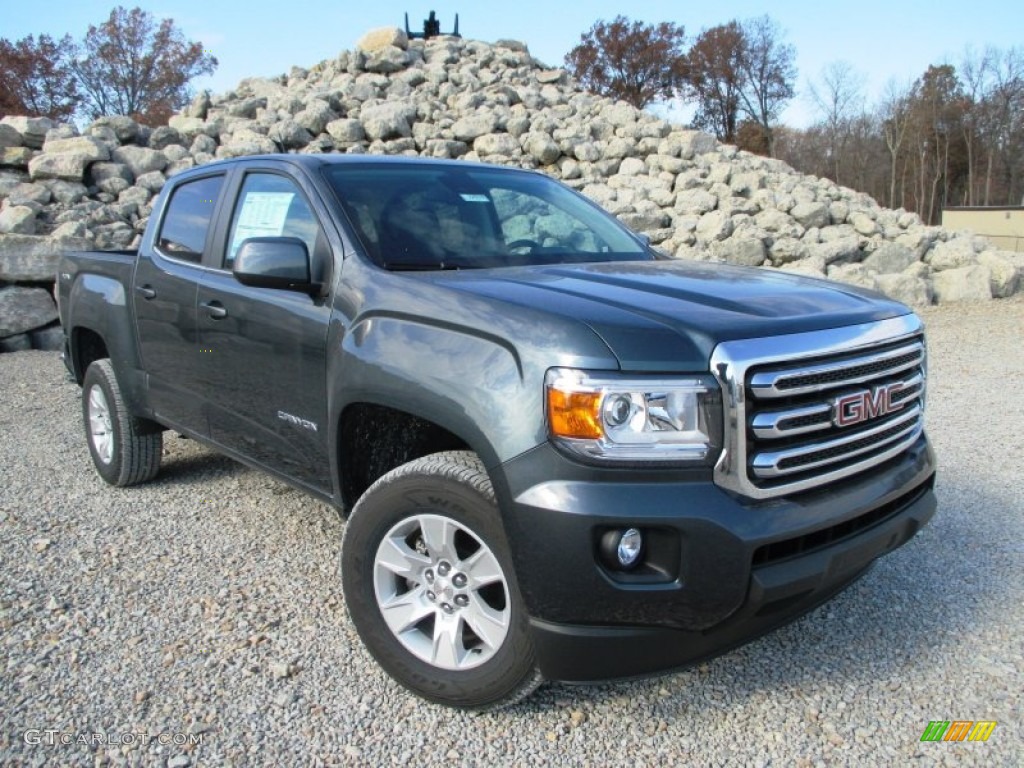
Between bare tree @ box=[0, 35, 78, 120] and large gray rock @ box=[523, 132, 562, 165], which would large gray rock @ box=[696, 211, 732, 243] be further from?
bare tree @ box=[0, 35, 78, 120]

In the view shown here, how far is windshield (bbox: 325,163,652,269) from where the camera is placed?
3424 mm

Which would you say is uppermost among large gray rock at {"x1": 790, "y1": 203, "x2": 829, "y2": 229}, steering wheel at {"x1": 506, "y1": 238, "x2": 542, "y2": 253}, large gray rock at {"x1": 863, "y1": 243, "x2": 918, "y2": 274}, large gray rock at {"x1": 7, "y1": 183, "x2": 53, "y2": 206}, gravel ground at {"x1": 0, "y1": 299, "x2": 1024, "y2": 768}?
large gray rock at {"x1": 7, "y1": 183, "x2": 53, "y2": 206}

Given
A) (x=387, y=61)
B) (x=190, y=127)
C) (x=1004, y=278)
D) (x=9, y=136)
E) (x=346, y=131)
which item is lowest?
(x=1004, y=278)

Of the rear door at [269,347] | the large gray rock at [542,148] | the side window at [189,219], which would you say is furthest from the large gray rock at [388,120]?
the rear door at [269,347]

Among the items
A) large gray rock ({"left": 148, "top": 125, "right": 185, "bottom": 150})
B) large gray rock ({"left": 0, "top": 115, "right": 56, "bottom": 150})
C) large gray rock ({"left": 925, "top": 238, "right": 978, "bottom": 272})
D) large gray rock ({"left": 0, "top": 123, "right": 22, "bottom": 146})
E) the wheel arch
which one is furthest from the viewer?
large gray rock ({"left": 148, "top": 125, "right": 185, "bottom": 150})

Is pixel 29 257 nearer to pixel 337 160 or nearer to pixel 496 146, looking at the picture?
pixel 496 146

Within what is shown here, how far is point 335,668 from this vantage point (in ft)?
10.2

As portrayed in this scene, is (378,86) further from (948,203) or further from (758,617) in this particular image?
(948,203)

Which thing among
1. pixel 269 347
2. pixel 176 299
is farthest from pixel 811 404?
pixel 176 299

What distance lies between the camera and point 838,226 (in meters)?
14.8

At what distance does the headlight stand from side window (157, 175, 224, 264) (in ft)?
8.42

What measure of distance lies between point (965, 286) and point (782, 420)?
12.4m

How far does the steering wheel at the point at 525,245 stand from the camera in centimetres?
369

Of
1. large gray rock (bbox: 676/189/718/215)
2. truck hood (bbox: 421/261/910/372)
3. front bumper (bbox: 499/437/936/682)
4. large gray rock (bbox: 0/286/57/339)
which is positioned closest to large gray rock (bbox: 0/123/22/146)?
large gray rock (bbox: 0/286/57/339)
